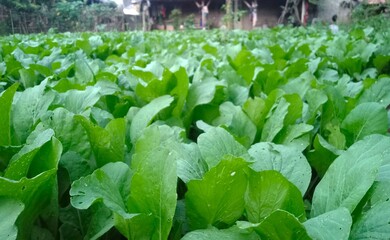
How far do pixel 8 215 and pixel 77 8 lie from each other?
32.9m

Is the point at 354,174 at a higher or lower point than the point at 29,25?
higher

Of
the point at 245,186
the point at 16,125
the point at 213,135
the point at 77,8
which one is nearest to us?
the point at 245,186

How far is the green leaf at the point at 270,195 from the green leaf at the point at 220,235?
4 cm

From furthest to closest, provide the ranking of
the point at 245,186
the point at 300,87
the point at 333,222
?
the point at 300,87
the point at 245,186
the point at 333,222

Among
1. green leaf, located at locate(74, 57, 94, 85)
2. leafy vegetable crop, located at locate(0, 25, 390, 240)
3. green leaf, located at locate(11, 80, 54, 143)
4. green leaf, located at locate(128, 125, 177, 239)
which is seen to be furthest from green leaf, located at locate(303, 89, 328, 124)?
green leaf, located at locate(74, 57, 94, 85)

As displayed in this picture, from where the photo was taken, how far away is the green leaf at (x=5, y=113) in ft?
2.99

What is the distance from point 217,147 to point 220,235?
23 cm

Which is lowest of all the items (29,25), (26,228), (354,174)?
(29,25)

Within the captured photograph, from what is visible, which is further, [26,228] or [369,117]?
[369,117]

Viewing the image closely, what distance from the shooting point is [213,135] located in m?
0.85

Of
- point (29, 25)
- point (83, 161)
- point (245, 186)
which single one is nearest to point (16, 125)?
point (83, 161)

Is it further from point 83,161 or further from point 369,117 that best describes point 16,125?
point 369,117

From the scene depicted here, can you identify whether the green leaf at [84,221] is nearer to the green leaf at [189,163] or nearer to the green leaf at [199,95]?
the green leaf at [189,163]

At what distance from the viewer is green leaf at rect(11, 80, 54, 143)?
104 cm
